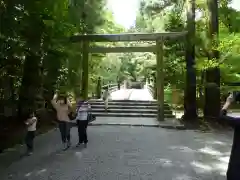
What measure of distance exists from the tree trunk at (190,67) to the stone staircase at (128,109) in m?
1.92

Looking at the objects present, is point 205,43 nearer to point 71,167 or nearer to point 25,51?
point 25,51

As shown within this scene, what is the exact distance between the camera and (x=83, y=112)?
A: 9570 millimetres

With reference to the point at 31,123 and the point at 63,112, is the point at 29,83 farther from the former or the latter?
the point at 31,123

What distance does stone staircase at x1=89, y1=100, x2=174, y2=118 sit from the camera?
60.5 ft

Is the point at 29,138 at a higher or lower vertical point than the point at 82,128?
lower

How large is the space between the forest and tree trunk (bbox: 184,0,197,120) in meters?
0.05

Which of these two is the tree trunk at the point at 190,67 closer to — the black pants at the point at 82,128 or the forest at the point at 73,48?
the forest at the point at 73,48

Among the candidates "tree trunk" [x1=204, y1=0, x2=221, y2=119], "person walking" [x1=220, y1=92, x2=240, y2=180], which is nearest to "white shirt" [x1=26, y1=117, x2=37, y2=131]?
"person walking" [x1=220, y1=92, x2=240, y2=180]

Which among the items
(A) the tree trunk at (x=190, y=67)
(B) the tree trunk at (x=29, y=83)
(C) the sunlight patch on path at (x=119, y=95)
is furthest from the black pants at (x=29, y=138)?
(C) the sunlight patch on path at (x=119, y=95)

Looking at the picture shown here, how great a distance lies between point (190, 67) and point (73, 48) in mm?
5584

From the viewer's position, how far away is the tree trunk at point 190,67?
16000 millimetres

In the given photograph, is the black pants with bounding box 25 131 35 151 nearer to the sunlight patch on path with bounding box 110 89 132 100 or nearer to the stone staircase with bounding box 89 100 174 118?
the stone staircase with bounding box 89 100 174 118

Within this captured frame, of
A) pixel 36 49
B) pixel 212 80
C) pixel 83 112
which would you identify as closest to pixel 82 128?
pixel 83 112

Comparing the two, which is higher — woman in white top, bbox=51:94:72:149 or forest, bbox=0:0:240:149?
forest, bbox=0:0:240:149
